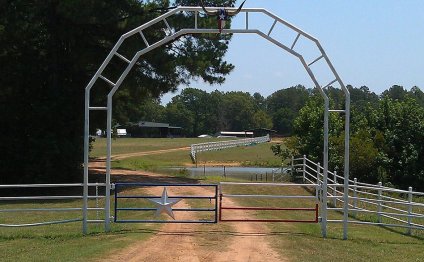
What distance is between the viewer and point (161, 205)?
15.9 metres

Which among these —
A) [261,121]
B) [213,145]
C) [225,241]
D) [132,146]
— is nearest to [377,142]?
[225,241]

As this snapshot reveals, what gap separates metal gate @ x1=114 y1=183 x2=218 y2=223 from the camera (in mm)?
15695

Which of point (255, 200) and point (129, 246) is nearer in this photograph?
point (129, 246)

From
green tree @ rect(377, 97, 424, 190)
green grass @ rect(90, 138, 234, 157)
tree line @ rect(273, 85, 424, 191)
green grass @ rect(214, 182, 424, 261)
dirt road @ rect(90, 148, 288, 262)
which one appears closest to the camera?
dirt road @ rect(90, 148, 288, 262)

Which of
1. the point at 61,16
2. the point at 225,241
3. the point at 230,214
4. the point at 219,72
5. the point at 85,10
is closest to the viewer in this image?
the point at 225,241

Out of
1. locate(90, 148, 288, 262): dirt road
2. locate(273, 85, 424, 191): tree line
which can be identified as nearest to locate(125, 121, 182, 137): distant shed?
locate(273, 85, 424, 191): tree line

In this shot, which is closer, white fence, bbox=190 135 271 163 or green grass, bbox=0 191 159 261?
green grass, bbox=0 191 159 261

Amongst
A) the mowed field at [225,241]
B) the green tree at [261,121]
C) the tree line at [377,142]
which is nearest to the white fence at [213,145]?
the tree line at [377,142]

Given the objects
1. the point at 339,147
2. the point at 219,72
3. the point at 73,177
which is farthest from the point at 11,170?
the point at 339,147

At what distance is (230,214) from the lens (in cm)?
1830

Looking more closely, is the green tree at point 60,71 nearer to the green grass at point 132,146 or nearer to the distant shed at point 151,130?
the green grass at point 132,146

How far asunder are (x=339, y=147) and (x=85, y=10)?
60.5 ft

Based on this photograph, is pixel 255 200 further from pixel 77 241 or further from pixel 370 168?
pixel 370 168

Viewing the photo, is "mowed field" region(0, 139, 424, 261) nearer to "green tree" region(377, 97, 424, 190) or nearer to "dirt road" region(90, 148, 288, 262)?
"dirt road" region(90, 148, 288, 262)
